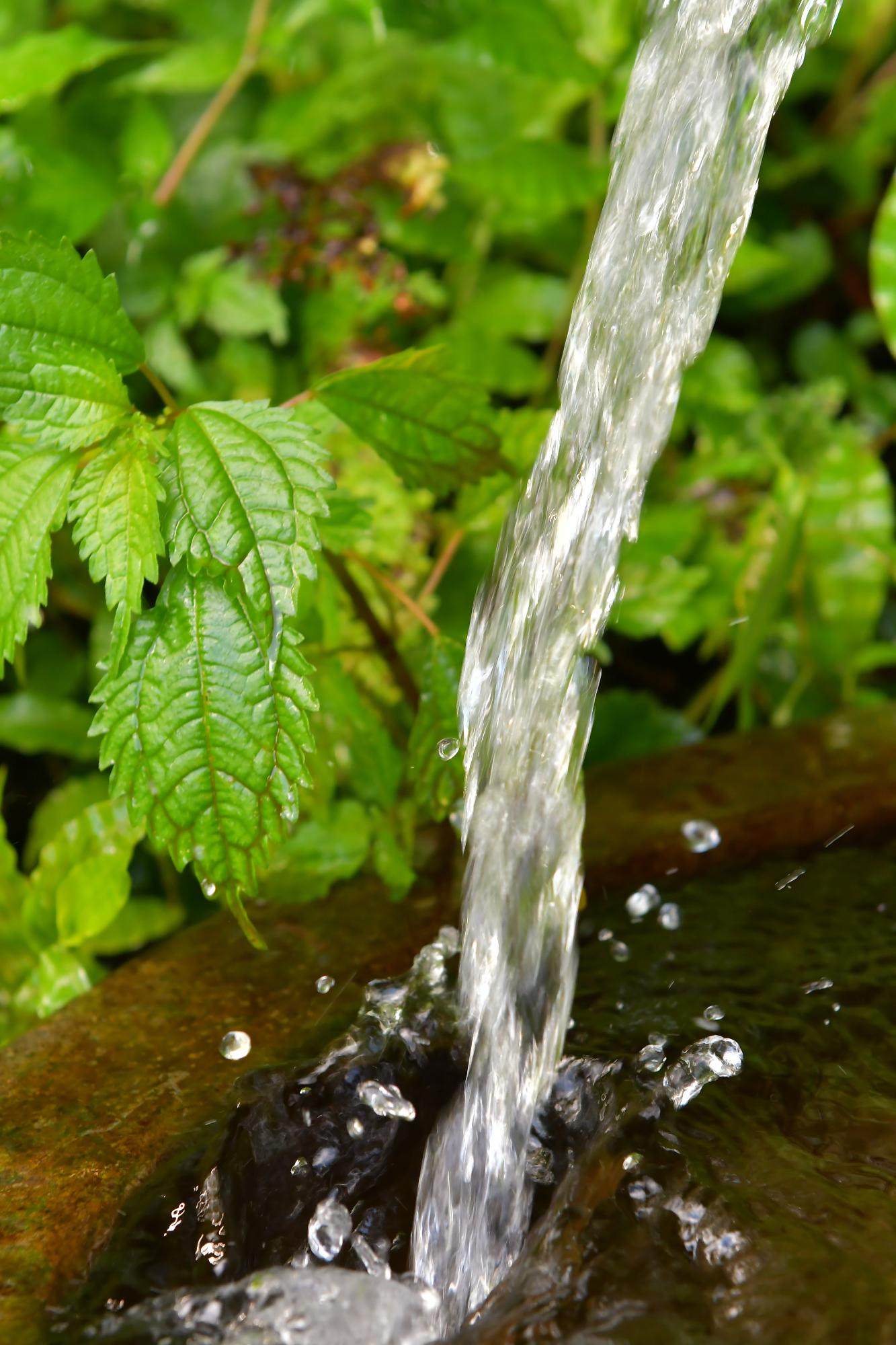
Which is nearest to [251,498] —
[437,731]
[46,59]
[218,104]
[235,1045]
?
[437,731]

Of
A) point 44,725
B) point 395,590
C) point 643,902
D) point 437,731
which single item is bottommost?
point 44,725

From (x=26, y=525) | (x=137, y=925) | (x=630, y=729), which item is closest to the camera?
(x=26, y=525)

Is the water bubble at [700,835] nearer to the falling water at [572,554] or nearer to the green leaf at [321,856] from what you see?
the falling water at [572,554]

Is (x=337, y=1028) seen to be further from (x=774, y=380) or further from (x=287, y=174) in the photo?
(x=774, y=380)

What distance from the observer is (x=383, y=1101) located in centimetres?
95

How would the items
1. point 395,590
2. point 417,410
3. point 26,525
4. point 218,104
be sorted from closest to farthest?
point 26,525 < point 417,410 < point 395,590 < point 218,104

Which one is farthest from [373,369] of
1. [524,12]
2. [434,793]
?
[524,12]

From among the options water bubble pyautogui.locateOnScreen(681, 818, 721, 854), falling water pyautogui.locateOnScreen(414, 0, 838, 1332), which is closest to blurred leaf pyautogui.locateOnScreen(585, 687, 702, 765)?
water bubble pyautogui.locateOnScreen(681, 818, 721, 854)

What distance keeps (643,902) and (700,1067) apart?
302 millimetres

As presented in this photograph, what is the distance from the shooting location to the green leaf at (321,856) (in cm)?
124

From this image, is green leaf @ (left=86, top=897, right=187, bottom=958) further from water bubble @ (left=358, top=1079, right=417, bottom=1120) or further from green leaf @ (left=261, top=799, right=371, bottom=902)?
water bubble @ (left=358, top=1079, right=417, bottom=1120)

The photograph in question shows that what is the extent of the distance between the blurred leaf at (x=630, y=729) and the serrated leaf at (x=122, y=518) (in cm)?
94

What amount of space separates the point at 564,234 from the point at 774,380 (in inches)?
31.7

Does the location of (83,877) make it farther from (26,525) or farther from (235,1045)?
(26,525)
